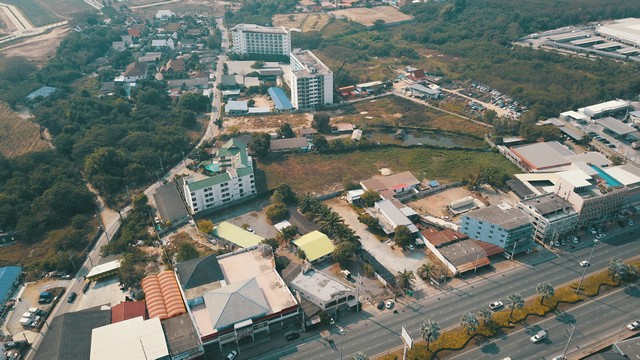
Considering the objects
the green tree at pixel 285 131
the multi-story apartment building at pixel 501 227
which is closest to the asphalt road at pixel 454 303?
the multi-story apartment building at pixel 501 227

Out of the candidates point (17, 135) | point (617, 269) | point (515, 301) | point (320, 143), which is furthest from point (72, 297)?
point (617, 269)

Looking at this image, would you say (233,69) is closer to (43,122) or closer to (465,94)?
(43,122)

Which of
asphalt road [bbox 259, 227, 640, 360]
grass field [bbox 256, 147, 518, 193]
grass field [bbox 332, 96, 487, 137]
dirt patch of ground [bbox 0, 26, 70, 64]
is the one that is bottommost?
asphalt road [bbox 259, 227, 640, 360]

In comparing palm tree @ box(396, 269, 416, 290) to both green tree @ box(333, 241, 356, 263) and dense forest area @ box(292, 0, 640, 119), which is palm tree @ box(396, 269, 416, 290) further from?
dense forest area @ box(292, 0, 640, 119)

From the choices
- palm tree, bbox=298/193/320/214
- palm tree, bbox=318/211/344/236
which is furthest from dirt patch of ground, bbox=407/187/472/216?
palm tree, bbox=298/193/320/214

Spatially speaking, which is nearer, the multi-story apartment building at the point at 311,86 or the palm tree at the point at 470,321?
the palm tree at the point at 470,321

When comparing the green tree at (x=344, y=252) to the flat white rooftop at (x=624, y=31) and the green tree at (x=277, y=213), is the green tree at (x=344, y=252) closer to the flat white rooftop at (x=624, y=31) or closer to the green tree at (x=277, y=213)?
the green tree at (x=277, y=213)
